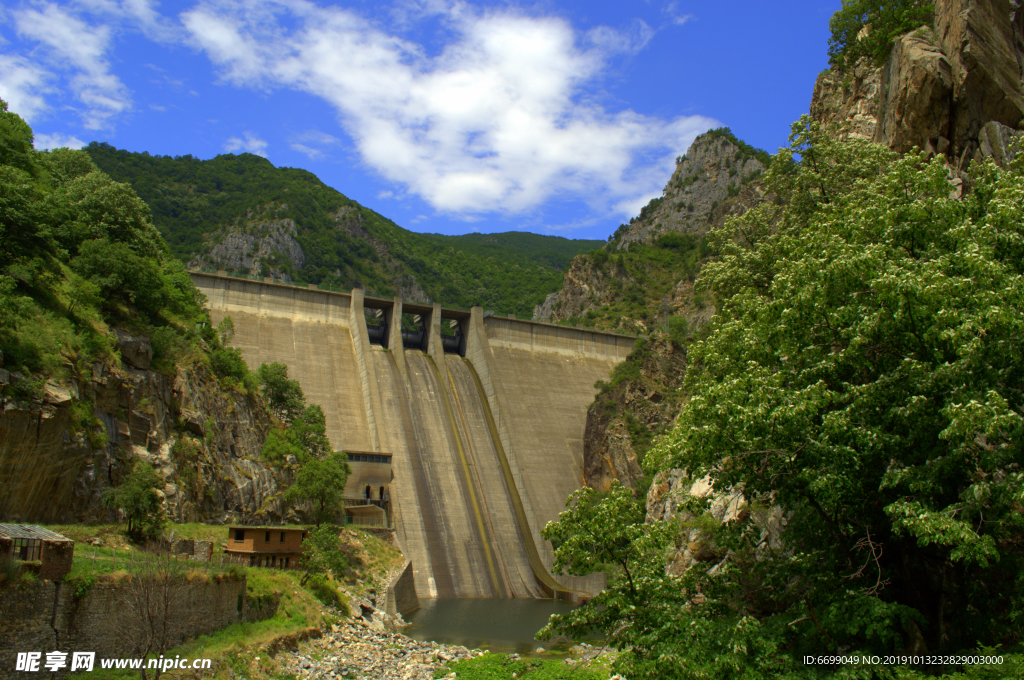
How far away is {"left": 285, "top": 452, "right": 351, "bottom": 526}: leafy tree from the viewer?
3506 cm

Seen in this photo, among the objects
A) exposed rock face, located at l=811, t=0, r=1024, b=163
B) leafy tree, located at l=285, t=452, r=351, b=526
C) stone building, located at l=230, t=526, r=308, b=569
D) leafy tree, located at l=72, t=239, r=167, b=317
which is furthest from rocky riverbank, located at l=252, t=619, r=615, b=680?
exposed rock face, located at l=811, t=0, r=1024, b=163

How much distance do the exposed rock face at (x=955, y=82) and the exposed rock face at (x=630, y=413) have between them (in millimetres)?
27678

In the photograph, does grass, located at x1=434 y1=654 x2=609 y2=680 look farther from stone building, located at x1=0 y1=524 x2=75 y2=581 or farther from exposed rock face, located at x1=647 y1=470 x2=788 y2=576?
stone building, located at x1=0 y1=524 x2=75 y2=581

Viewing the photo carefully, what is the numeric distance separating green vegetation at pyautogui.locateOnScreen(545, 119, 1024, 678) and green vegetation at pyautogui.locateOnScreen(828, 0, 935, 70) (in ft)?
46.2

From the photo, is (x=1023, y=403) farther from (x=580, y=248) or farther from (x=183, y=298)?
(x=580, y=248)

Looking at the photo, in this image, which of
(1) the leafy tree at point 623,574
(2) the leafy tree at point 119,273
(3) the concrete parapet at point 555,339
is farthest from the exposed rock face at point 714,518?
(3) the concrete parapet at point 555,339

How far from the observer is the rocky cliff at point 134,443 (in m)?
19.0

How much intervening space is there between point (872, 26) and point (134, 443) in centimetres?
3161

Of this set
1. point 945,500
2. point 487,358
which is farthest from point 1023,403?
point 487,358

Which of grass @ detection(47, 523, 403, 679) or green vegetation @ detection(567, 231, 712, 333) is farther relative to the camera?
green vegetation @ detection(567, 231, 712, 333)

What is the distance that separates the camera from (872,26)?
92.3 ft

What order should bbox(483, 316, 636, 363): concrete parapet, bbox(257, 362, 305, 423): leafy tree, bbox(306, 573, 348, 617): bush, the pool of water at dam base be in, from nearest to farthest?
1. bbox(306, 573, 348, 617): bush
2. the pool of water at dam base
3. bbox(257, 362, 305, 423): leafy tree
4. bbox(483, 316, 636, 363): concrete parapet

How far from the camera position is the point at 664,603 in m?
13.0

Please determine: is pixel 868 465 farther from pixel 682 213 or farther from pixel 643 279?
pixel 682 213
